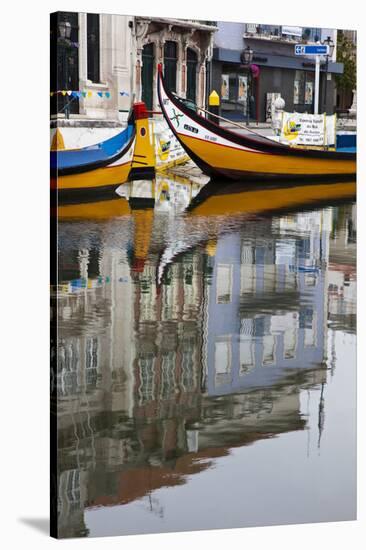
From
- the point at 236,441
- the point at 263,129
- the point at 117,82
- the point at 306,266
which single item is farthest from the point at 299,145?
the point at 236,441

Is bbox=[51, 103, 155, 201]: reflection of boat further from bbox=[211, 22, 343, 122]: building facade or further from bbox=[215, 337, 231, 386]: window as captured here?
bbox=[215, 337, 231, 386]: window

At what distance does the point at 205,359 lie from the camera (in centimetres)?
680

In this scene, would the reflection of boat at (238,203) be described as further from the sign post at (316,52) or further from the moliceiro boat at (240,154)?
the sign post at (316,52)

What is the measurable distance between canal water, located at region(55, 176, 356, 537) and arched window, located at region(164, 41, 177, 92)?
1.66ft

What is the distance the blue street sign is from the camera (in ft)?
23.5

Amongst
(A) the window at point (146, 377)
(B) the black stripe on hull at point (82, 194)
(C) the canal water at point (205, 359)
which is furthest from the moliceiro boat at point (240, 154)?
(A) the window at point (146, 377)

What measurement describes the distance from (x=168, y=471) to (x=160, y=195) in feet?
4.79

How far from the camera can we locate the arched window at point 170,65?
6742mm

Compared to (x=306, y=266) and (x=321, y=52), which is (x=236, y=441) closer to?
(x=306, y=266)

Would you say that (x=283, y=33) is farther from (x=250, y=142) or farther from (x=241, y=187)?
(x=241, y=187)

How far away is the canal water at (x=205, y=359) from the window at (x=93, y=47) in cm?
63

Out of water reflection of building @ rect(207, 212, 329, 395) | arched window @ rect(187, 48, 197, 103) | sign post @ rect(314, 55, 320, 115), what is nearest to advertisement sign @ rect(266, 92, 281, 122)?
sign post @ rect(314, 55, 320, 115)

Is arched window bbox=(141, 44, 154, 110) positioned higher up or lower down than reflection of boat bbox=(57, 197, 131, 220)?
higher up

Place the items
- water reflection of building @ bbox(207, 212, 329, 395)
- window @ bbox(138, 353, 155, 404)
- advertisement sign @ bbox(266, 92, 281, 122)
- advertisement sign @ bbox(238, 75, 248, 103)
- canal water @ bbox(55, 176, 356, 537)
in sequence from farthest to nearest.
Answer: advertisement sign @ bbox(266, 92, 281, 122)
advertisement sign @ bbox(238, 75, 248, 103)
water reflection of building @ bbox(207, 212, 329, 395)
window @ bbox(138, 353, 155, 404)
canal water @ bbox(55, 176, 356, 537)
